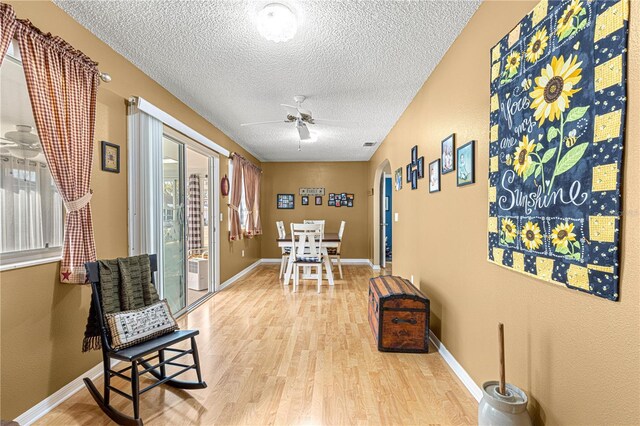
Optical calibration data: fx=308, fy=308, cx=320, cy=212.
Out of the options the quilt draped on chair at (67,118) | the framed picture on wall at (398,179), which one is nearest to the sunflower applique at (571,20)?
the quilt draped on chair at (67,118)

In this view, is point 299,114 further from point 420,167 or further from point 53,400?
point 53,400

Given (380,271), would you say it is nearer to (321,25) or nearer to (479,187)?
(479,187)

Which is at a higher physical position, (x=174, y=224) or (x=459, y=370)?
(x=174, y=224)

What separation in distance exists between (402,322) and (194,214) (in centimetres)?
411

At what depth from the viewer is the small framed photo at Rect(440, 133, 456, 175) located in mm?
2371

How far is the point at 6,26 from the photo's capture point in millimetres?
1593

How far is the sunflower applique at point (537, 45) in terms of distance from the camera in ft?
4.37

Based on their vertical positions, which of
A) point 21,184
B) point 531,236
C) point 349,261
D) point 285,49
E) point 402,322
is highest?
point 285,49

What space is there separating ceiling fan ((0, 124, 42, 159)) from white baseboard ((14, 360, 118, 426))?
1.49 m

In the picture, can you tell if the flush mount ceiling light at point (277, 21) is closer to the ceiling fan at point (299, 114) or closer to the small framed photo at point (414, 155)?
the ceiling fan at point (299, 114)

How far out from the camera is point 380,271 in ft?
21.5

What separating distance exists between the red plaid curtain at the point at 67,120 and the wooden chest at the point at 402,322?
2268mm

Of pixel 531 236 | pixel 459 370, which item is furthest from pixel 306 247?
pixel 531 236

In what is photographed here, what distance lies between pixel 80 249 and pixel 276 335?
1843mm
